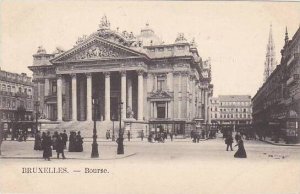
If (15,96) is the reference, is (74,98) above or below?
below

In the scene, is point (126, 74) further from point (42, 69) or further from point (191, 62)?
point (42, 69)

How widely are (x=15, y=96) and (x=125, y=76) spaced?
45.5 ft

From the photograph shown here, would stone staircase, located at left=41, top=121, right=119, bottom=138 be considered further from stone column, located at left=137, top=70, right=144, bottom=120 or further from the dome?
the dome

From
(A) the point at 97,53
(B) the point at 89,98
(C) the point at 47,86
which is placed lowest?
(B) the point at 89,98

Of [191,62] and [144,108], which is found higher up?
[191,62]

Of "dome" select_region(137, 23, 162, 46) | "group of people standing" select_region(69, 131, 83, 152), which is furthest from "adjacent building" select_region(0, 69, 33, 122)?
"group of people standing" select_region(69, 131, 83, 152)

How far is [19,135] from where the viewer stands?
137 ft

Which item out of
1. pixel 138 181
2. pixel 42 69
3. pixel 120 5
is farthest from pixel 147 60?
pixel 138 181

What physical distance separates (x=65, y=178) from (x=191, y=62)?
36.7 m

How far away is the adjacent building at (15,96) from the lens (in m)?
48.9

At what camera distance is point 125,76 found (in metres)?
52.2

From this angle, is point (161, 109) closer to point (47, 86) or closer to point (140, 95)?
point (140, 95)

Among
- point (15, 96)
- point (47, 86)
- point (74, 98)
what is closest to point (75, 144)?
point (74, 98)

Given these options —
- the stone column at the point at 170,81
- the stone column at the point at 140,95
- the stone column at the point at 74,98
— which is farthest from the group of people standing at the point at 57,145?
the stone column at the point at 74,98
